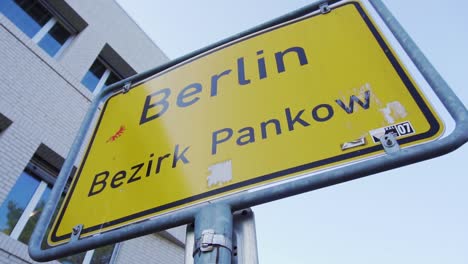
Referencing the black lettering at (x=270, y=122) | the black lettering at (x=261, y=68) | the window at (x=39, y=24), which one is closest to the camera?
the black lettering at (x=270, y=122)

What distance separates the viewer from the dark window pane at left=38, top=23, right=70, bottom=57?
5820mm

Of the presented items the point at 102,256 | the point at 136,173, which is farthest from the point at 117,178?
the point at 102,256

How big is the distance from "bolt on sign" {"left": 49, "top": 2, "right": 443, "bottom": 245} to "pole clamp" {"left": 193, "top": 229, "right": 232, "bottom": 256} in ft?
0.55

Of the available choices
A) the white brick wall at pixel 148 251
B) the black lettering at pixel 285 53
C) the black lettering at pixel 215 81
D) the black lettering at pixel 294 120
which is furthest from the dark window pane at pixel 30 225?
the black lettering at pixel 294 120

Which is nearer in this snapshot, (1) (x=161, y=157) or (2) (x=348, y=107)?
(2) (x=348, y=107)

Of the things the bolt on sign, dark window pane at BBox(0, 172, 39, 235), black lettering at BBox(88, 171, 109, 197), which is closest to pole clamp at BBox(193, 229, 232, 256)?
the bolt on sign

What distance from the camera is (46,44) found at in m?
5.85

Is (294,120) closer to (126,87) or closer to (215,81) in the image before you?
(215,81)

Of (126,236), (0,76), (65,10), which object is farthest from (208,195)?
(65,10)

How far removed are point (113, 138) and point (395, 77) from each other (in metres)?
1.05

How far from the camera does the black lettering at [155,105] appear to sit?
4.35 feet

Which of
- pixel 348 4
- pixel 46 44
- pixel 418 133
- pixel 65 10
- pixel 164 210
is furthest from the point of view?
pixel 65 10

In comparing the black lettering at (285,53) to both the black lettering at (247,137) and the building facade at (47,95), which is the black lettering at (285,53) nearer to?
the black lettering at (247,137)

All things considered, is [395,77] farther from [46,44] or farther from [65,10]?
[65,10]
